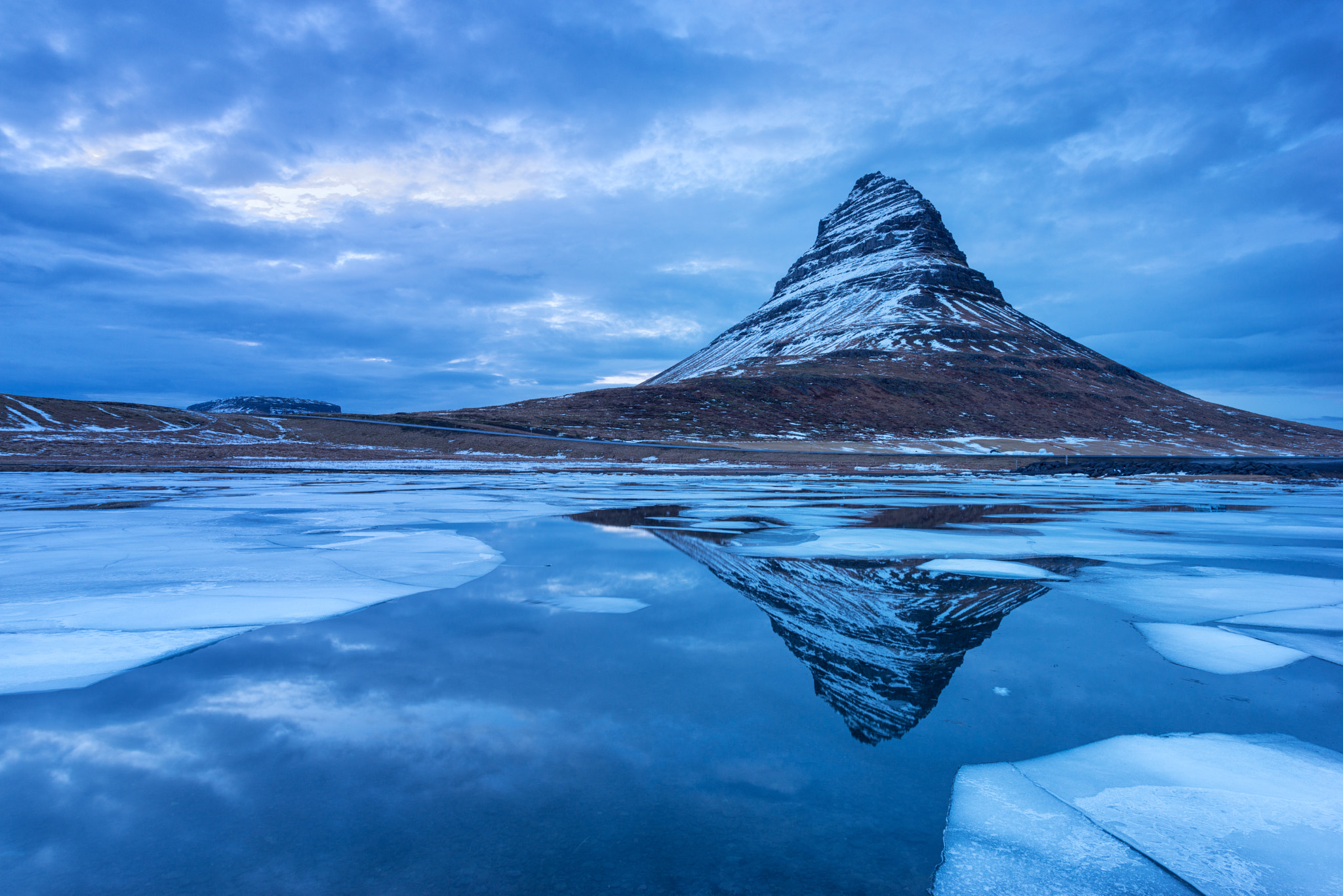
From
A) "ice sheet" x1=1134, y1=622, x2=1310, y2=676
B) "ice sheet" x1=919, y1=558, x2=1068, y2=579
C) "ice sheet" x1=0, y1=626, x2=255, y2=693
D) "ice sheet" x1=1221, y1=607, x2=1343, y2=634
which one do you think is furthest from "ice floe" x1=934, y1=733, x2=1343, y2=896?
"ice sheet" x1=0, y1=626, x2=255, y2=693

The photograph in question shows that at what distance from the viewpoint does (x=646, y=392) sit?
7175 cm

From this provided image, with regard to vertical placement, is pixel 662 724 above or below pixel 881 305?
below

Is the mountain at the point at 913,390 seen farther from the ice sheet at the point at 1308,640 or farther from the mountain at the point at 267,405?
the mountain at the point at 267,405

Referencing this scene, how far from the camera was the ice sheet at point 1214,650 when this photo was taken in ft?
14.1

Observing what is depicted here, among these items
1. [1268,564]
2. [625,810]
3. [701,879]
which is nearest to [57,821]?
[625,810]

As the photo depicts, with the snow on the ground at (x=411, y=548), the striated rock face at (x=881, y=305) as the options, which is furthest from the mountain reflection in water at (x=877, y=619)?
the striated rock face at (x=881, y=305)

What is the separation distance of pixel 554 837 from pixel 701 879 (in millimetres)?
559

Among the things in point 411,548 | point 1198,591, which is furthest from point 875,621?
point 411,548

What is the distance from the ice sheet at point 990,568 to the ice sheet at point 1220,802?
12.5 feet

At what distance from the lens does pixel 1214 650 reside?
4605 millimetres

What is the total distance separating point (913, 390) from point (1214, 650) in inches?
3163

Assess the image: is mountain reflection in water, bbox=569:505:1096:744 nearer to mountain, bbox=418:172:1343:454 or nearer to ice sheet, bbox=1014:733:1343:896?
ice sheet, bbox=1014:733:1343:896

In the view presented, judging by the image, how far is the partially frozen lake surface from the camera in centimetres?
225

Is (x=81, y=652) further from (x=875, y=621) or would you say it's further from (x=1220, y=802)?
(x=1220, y=802)
